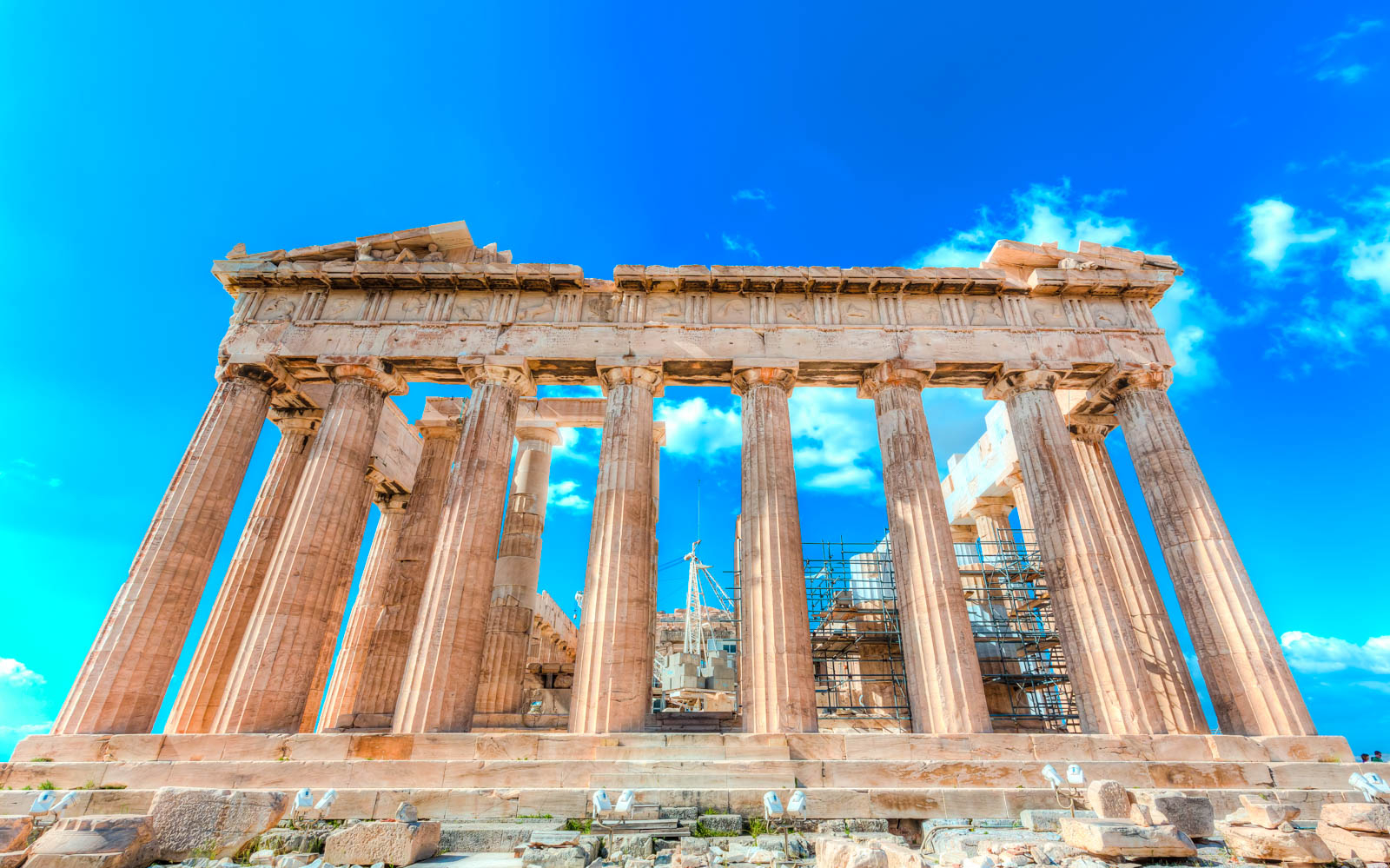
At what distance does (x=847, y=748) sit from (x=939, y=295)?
499 inches

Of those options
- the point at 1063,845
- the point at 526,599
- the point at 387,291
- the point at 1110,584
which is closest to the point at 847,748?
the point at 1063,845

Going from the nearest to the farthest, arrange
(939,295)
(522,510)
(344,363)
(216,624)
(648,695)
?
(648,695), (216,624), (344,363), (939,295), (522,510)

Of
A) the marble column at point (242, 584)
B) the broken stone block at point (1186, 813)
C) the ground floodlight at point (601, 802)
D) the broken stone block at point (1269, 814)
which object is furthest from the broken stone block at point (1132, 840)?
the marble column at point (242, 584)

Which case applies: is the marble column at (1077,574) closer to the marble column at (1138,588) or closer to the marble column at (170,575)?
the marble column at (1138,588)

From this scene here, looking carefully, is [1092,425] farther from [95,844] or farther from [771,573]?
[95,844]

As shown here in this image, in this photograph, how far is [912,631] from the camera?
1496 cm

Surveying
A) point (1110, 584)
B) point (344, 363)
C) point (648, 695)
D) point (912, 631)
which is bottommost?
point (648, 695)

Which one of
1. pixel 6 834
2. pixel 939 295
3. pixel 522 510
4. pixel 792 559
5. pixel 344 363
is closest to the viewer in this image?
pixel 6 834

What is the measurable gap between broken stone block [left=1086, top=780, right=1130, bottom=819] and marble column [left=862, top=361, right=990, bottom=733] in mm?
4019

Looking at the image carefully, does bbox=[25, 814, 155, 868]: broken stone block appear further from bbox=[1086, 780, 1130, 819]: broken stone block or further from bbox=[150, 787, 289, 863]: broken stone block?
bbox=[1086, 780, 1130, 819]: broken stone block

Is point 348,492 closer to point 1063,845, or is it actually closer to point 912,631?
point 912,631

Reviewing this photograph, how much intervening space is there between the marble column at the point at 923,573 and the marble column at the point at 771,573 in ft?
7.67

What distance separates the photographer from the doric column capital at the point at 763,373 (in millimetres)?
17922

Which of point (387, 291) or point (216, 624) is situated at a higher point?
point (387, 291)
